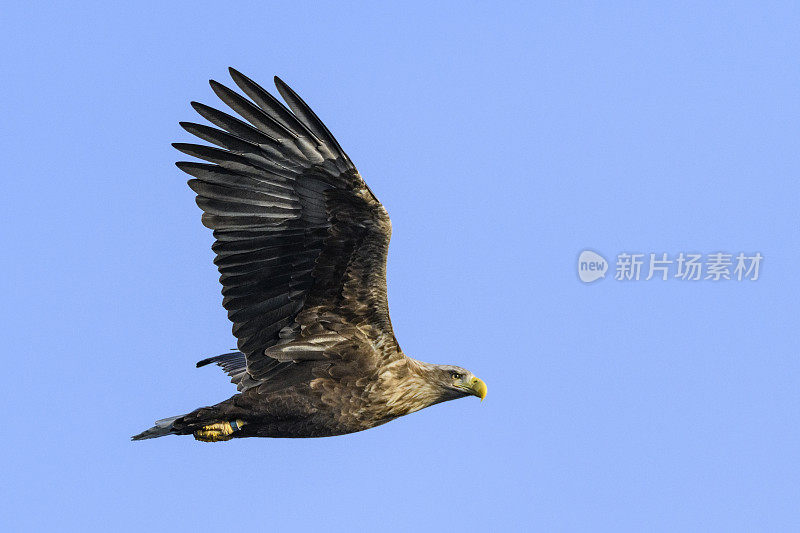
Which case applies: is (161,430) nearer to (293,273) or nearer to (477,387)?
(293,273)

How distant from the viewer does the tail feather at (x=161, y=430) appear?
12586 mm

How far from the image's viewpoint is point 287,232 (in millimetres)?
12195

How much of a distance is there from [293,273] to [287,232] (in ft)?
1.30

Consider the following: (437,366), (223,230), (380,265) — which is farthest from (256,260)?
(437,366)

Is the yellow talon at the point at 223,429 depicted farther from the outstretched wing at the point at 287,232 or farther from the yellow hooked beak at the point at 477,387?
the yellow hooked beak at the point at 477,387

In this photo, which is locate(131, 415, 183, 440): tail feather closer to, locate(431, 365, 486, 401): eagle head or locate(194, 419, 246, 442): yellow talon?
locate(194, 419, 246, 442): yellow talon

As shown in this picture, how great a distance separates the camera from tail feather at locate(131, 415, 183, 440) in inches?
496

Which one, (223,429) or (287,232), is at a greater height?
(287,232)

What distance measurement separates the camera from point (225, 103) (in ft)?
39.1

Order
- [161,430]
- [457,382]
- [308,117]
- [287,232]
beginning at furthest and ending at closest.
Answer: [457,382] → [161,430] → [287,232] → [308,117]

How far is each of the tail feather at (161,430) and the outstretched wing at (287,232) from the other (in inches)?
37.1

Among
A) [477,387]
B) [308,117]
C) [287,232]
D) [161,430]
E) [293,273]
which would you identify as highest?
[308,117]

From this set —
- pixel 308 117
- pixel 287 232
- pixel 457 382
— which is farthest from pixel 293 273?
pixel 457 382

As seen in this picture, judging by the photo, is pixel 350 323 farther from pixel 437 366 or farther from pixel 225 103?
pixel 225 103
